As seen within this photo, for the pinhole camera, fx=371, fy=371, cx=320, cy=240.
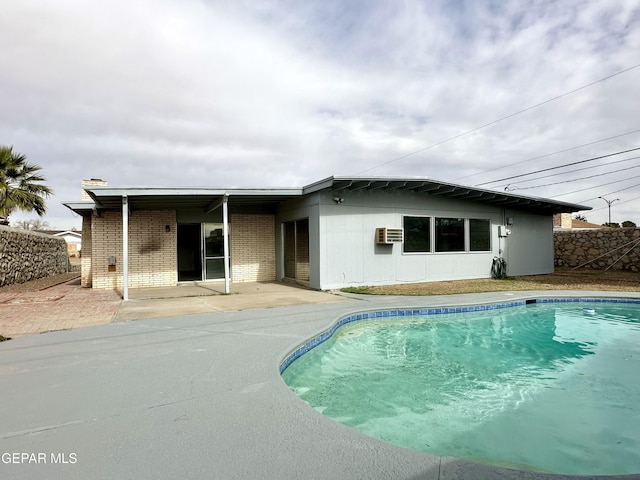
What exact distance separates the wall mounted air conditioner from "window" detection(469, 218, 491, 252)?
350 cm

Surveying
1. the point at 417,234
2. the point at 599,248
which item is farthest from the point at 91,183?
the point at 599,248

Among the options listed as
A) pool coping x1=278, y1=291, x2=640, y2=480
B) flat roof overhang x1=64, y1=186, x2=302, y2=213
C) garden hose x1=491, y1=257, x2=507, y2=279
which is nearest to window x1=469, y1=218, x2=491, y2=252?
garden hose x1=491, y1=257, x2=507, y2=279

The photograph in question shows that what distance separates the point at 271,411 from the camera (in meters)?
2.79

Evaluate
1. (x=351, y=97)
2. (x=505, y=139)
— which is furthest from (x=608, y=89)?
(x=351, y=97)

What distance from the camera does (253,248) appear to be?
13086mm

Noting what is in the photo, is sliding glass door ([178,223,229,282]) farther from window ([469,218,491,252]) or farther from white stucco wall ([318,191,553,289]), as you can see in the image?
window ([469,218,491,252])

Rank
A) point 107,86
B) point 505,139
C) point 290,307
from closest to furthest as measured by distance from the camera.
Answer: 1. point 290,307
2. point 107,86
3. point 505,139

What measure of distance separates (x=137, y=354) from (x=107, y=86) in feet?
33.4

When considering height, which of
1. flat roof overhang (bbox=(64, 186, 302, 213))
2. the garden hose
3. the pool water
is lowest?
the pool water

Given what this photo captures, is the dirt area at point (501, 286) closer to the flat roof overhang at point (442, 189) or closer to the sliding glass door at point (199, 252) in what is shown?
the flat roof overhang at point (442, 189)

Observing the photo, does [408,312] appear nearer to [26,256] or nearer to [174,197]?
[174,197]

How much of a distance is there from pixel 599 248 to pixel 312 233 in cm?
1488

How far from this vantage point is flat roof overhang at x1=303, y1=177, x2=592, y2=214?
990cm

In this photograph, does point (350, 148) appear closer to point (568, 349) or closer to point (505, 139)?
point (505, 139)
